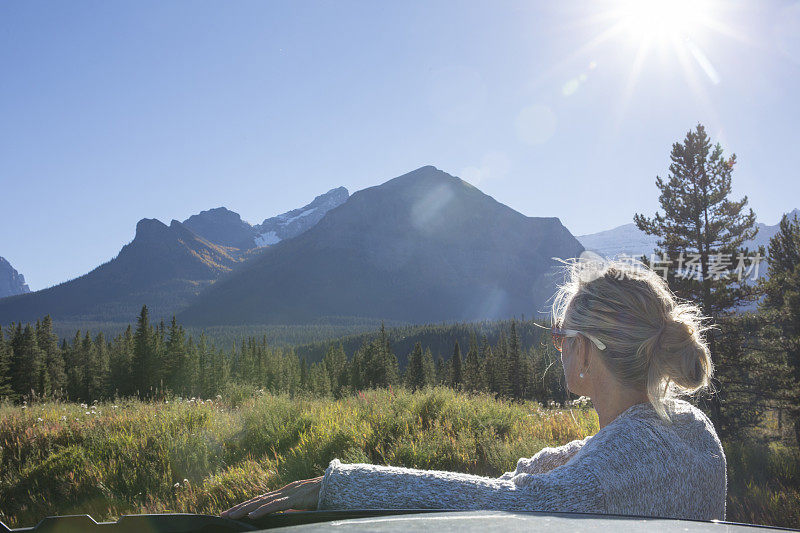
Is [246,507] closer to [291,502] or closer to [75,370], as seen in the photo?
[291,502]

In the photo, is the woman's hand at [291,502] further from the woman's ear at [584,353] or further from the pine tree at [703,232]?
the pine tree at [703,232]

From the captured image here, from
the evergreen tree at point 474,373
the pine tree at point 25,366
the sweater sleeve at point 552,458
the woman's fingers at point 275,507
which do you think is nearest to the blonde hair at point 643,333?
the sweater sleeve at point 552,458

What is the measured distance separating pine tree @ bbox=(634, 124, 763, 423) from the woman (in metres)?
17.8

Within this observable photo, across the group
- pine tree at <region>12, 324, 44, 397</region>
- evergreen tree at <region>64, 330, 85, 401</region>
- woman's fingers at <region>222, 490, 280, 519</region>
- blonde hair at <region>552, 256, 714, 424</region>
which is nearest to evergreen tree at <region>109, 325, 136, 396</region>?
evergreen tree at <region>64, 330, 85, 401</region>

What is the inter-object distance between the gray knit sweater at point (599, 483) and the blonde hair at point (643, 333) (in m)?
0.20

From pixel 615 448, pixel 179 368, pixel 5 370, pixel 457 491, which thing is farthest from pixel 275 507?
pixel 5 370

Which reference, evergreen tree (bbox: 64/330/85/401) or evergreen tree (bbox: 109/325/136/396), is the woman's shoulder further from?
evergreen tree (bbox: 64/330/85/401)

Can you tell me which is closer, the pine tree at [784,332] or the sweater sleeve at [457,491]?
the sweater sleeve at [457,491]

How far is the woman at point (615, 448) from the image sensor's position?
1.44m

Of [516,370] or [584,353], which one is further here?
[516,370]

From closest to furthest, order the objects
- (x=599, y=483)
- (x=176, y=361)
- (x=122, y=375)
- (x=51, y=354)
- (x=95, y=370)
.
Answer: (x=599, y=483)
(x=176, y=361)
(x=122, y=375)
(x=51, y=354)
(x=95, y=370)

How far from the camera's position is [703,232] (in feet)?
59.9

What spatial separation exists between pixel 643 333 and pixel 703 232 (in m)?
20.0

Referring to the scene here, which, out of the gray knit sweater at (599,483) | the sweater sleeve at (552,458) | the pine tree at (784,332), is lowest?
the pine tree at (784,332)
